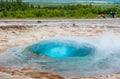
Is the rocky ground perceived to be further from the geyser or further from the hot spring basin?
the geyser

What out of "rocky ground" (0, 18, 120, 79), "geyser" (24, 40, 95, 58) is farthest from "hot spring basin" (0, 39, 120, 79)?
"rocky ground" (0, 18, 120, 79)

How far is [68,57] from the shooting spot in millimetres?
20109

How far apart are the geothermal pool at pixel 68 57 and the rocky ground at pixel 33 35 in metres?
0.83

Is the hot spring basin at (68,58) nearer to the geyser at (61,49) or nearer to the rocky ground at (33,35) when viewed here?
the geyser at (61,49)

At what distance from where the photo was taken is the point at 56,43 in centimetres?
2270

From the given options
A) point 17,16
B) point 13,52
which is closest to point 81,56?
point 13,52

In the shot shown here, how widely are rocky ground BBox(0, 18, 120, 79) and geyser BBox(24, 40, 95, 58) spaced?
2185mm

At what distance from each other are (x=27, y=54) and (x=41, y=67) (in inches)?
132

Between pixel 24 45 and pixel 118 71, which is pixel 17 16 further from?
pixel 118 71

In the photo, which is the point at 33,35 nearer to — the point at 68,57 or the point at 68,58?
the point at 68,57

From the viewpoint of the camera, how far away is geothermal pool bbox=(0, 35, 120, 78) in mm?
A: 17188

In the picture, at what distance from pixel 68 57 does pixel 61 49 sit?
1.50m

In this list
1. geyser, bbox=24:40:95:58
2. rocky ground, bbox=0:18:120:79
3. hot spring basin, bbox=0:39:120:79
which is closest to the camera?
rocky ground, bbox=0:18:120:79

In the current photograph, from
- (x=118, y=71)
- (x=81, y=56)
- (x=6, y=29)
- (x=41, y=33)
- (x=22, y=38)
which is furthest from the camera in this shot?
(x=6, y=29)
